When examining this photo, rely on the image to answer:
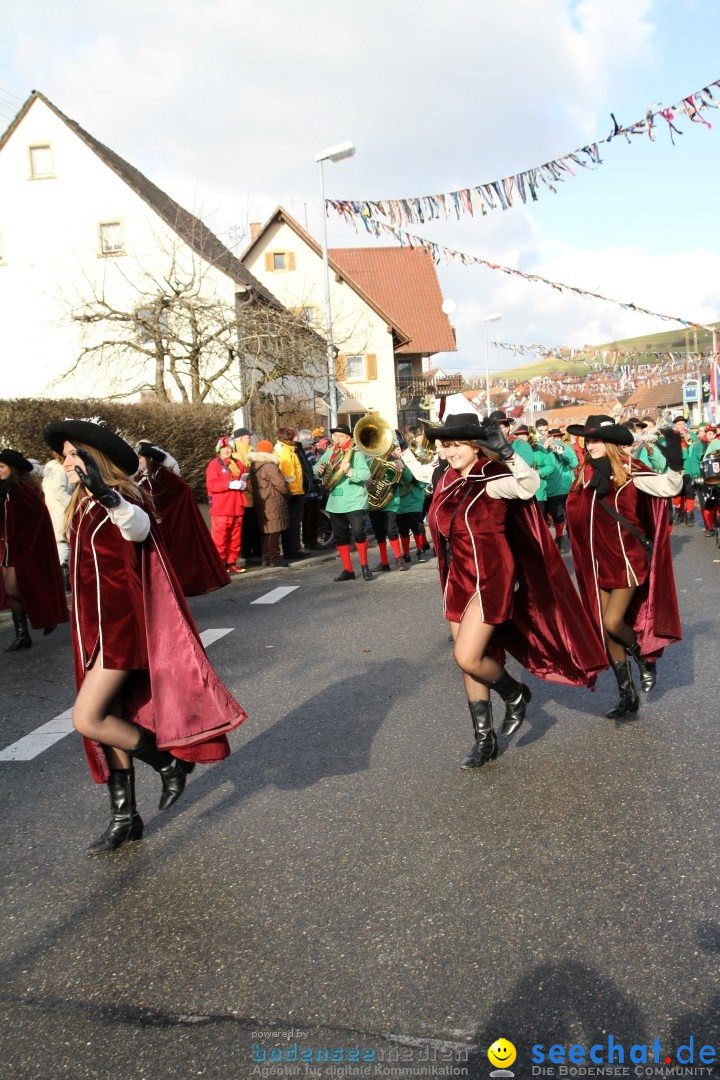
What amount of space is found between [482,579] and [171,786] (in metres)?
1.75

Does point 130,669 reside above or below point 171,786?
above

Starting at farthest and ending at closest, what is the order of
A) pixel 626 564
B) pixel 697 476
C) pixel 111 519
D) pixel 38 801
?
pixel 697 476 → pixel 626 564 → pixel 38 801 → pixel 111 519

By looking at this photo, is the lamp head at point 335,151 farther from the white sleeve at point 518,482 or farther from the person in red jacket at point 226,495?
the white sleeve at point 518,482

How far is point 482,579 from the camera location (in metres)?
4.97

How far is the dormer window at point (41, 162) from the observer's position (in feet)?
104

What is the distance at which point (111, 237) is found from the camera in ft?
104

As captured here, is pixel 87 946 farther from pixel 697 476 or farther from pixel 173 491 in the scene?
pixel 697 476

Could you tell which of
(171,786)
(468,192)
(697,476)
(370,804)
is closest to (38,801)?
(171,786)

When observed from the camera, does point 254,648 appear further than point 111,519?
Result: Yes

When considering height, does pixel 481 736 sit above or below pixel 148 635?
below

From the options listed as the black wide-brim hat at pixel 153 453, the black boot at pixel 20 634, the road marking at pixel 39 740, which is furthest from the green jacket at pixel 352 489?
the road marking at pixel 39 740

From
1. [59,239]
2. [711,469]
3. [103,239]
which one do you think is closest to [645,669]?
[711,469]

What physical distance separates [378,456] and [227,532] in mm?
2503

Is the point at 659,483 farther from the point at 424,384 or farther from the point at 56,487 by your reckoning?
the point at 424,384
